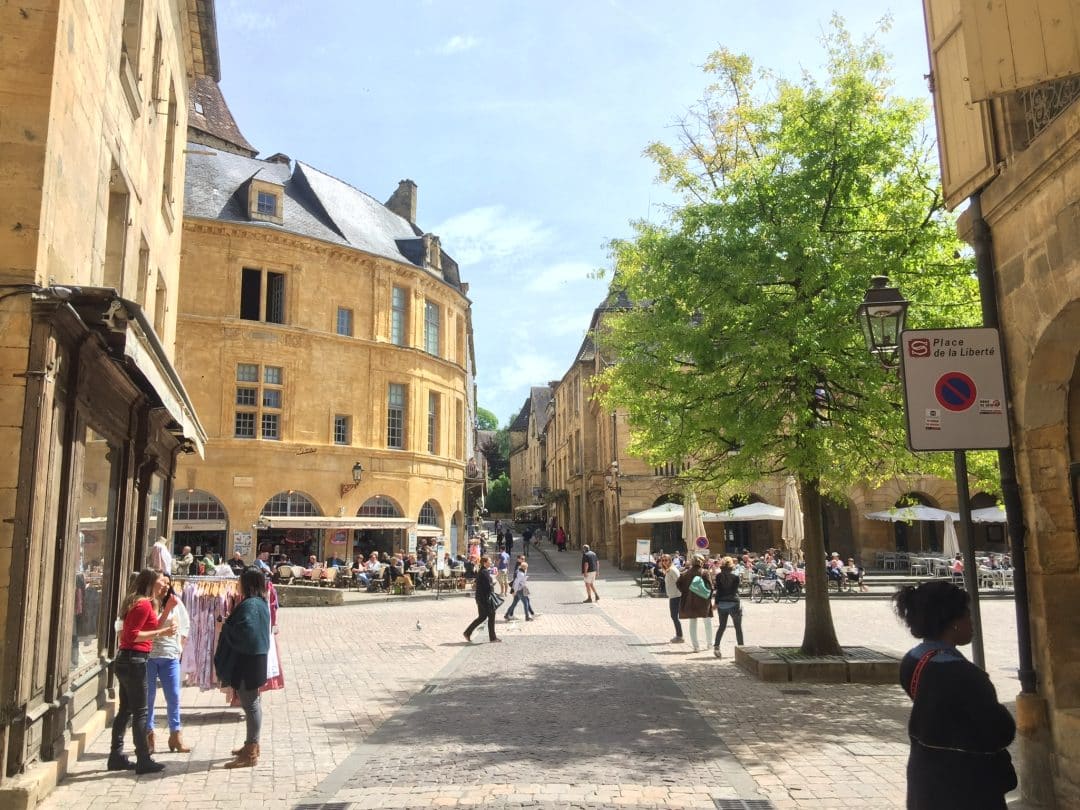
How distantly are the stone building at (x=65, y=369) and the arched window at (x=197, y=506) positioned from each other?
18348 mm

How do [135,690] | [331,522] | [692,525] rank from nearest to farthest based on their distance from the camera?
1. [135,690]
2. [692,525]
3. [331,522]

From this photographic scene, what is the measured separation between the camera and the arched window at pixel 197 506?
26984mm

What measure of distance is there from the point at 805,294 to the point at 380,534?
23241 millimetres

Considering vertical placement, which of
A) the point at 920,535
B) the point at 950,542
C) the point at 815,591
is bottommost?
the point at 815,591

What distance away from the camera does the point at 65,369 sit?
6.62 meters

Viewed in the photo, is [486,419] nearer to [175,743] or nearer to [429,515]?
[429,515]

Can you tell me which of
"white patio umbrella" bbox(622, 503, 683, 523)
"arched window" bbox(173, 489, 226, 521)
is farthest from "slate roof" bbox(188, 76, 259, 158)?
"white patio umbrella" bbox(622, 503, 683, 523)

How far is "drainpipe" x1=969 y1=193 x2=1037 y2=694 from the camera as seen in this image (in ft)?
19.1

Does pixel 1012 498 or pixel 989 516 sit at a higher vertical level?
pixel 989 516

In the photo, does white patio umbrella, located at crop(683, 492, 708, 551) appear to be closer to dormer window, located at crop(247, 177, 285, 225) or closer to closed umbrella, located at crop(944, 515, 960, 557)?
closed umbrella, located at crop(944, 515, 960, 557)

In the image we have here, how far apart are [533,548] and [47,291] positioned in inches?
1903

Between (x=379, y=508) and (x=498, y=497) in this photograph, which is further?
(x=498, y=497)

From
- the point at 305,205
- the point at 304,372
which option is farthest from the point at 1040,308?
the point at 305,205

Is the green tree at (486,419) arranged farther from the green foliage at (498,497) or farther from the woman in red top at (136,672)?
the woman in red top at (136,672)
